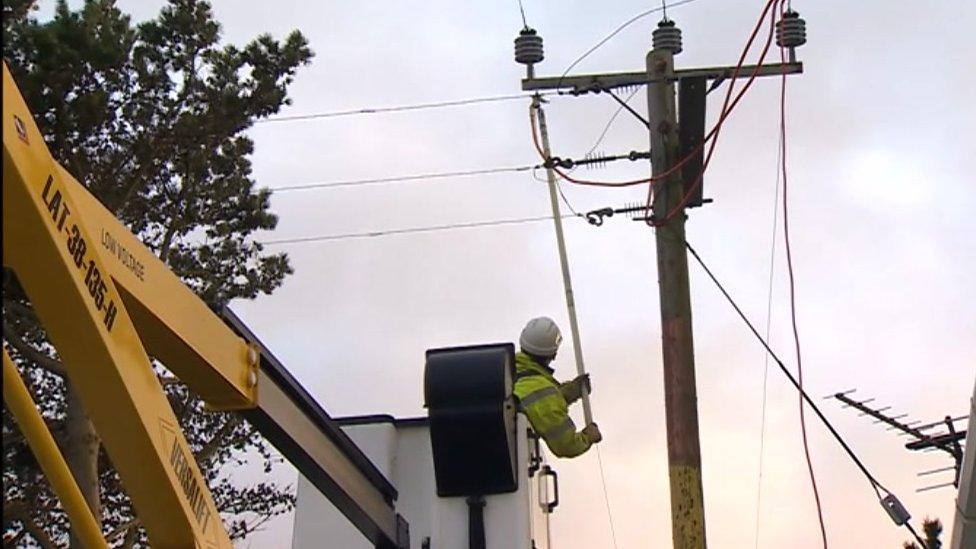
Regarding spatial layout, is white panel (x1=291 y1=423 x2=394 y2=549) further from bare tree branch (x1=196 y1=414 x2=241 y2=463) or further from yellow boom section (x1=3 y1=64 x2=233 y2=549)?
bare tree branch (x1=196 y1=414 x2=241 y2=463)

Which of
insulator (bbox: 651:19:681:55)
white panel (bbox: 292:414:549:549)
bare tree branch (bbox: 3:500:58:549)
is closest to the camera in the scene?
white panel (bbox: 292:414:549:549)

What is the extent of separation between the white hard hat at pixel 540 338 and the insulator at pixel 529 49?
2.73m

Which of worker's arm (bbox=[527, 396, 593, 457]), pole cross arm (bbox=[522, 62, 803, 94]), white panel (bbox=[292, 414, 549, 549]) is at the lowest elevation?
white panel (bbox=[292, 414, 549, 549])

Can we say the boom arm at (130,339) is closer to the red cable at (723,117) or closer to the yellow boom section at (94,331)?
the yellow boom section at (94,331)

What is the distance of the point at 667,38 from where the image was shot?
908cm

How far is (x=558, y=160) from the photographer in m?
9.29

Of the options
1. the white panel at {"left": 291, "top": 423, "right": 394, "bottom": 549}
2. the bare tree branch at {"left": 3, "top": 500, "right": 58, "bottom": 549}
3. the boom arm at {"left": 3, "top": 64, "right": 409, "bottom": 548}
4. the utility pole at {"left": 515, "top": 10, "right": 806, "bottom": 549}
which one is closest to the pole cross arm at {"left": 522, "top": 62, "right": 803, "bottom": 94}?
the utility pole at {"left": 515, "top": 10, "right": 806, "bottom": 549}

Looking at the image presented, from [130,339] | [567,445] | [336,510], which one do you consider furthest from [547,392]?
[130,339]

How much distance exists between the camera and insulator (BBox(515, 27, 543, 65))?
30.3 feet

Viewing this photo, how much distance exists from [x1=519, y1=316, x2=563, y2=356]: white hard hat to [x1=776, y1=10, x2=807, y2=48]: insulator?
339cm

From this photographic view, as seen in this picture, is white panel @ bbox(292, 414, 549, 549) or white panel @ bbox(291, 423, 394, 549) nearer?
white panel @ bbox(292, 414, 549, 549)

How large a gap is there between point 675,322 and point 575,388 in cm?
131

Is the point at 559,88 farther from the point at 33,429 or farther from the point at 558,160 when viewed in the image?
the point at 33,429

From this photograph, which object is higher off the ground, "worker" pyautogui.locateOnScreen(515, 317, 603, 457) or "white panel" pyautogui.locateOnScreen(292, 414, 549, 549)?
"worker" pyautogui.locateOnScreen(515, 317, 603, 457)
